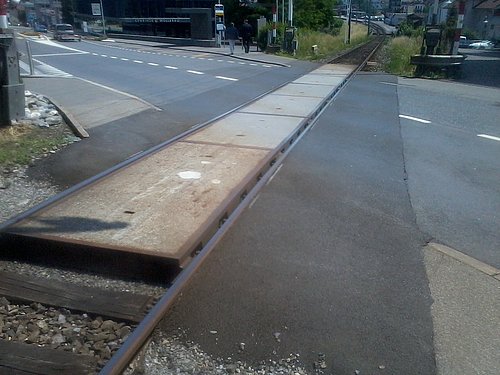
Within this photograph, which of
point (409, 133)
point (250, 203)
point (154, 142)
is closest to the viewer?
point (250, 203)

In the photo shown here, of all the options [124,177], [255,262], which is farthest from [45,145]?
[255,262]

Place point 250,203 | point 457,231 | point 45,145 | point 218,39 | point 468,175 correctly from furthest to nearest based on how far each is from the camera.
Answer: point 218,39
point 45,145
point 468,175
point 250,203
point 457,231

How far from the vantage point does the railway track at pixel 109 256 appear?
9.99ft

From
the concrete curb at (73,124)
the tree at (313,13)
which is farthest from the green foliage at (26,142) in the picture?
the tree at (313,13)

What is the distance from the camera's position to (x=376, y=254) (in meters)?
4.39

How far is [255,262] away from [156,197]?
162cm

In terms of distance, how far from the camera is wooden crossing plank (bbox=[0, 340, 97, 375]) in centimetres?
280

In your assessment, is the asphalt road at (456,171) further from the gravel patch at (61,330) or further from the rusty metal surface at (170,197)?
the gravel patch at (61,330)

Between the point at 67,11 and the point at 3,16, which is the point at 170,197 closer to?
the point at 3,16

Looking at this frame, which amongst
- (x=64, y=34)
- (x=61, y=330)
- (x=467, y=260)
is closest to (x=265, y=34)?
(x=64, y=34)

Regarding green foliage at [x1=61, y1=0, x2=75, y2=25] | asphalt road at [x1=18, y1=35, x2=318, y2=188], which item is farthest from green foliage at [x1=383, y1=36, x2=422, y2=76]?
green foliage at [x1=61, y1=0, x2=75, y2=25]

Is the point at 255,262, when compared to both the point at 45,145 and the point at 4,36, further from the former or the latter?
the point at 4,36

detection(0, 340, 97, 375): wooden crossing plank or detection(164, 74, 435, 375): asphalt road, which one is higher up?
detection(0, 340, 97, 375): wooden crossing plank

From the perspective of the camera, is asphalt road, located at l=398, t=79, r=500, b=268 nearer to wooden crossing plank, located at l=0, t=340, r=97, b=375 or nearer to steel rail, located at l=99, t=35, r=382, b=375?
steel rail, located at l=99, t=35, r=382, b=375
